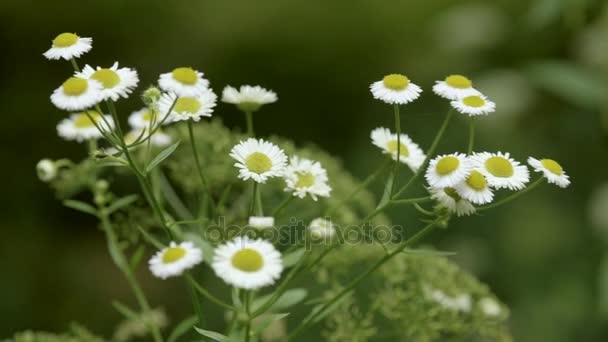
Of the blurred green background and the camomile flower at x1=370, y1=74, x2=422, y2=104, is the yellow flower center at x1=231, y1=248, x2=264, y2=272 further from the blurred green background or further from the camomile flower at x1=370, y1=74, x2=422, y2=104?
the blurred green background

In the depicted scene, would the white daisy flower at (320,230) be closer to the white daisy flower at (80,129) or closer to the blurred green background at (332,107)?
the white daisy flower at (80,129)

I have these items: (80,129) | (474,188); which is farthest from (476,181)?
(80,129)

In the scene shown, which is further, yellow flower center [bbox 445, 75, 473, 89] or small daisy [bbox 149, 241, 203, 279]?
yellow flower center [bbox 445, 75, 473, 89]

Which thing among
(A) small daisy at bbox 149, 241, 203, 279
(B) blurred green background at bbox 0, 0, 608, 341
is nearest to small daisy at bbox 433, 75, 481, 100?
(A) small daisy at bbox 149, 241, 203, 279

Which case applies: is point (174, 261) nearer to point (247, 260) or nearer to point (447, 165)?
point (247, 260)

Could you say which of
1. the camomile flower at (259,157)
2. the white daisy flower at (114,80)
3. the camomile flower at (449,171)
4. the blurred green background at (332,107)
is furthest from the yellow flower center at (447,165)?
the blurred green background at (332,107)

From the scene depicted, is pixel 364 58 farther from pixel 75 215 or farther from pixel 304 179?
pixel 304 179
